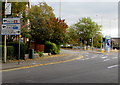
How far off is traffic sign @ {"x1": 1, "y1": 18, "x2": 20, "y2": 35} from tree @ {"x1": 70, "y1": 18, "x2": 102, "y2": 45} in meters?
44.5

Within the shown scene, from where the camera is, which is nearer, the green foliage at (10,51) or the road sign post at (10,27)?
the road sign post at (10,27)

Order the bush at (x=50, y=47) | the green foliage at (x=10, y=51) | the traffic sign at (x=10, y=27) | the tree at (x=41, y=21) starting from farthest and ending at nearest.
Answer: the bush at (x=50, y=47) < the tree at (x=41, y=21) < the green foliage at (x=10, y=51) < the traffic sign at (x=10, y=27)

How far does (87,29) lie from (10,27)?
45.6 metres

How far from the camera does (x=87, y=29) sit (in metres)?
58.1

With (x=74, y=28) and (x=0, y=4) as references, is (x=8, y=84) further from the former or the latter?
(x=74, y=28)

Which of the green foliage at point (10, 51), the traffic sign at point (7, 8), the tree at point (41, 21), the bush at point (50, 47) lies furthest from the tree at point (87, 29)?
the traffic sign at point (7, 8)

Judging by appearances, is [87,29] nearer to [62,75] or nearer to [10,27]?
[10,27]

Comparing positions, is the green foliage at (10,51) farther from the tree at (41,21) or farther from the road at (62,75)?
the road at (62,75)

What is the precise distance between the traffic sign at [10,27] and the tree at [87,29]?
44.5 m

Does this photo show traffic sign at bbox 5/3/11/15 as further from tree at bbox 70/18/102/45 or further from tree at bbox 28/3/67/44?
tree at bbox 70/18/102/45

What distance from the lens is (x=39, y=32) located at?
21.6 meters

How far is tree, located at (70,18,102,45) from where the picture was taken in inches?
2264

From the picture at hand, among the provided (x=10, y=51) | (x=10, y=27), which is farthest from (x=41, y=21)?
(x=10, y=27)

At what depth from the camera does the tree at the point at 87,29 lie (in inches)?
2264
